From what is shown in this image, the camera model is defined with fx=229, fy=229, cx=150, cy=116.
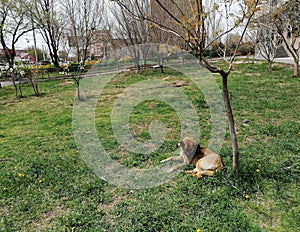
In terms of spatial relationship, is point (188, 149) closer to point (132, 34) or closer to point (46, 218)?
point (46, 218)

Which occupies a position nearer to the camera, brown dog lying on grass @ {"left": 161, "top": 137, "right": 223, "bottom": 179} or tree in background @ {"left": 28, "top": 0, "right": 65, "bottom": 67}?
brown dog lying on grass @ {"left": 161, "top": 137, "right": 223, "bottom": 179}

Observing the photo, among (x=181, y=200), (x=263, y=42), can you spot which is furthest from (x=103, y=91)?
(x=263, y=42)

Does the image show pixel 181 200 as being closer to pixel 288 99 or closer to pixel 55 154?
pixel 55 154

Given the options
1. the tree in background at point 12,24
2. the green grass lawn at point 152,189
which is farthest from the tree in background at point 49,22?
the green grass lawn at point 152,189

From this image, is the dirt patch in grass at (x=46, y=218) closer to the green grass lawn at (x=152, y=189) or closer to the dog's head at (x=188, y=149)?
the green grass lawn at (x=152, y=189)

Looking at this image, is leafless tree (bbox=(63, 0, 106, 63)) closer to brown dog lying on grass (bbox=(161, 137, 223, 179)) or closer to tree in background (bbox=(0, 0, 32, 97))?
tree in background (bbox=(0, 0, 32, 97))

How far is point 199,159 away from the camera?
3025 millimetres

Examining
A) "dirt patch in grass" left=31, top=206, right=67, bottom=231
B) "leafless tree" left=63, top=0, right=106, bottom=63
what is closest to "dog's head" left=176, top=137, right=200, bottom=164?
"dirt patch in grass" left=31, top=206, right=67, bottom=231

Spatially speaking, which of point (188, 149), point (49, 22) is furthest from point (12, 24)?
point (188, 149)

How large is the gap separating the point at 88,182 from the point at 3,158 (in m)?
1.79

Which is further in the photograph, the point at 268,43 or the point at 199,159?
the point at 268,43

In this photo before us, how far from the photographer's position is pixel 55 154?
Answer: 3645 millimetres

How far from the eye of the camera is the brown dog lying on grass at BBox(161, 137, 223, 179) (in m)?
2.77

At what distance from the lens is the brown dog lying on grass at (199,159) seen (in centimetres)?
277
